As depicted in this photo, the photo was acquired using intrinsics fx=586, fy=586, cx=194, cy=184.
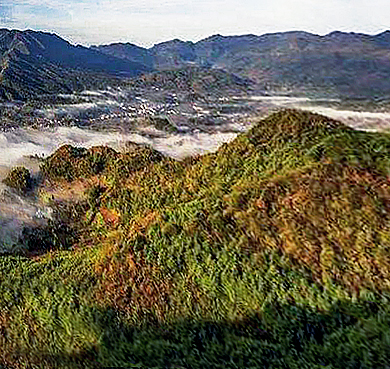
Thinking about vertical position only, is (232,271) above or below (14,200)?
above

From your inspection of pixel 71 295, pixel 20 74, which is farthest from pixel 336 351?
pixel 20 74

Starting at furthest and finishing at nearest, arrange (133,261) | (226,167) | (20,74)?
1. (20,74)
2. (226,167)
3. (133,261)

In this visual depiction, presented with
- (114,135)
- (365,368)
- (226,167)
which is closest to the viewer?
(365,368)

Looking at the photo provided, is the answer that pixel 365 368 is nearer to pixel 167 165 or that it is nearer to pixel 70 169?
pixel 167 165

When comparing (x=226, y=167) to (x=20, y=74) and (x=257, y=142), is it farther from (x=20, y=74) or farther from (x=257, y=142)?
(x=20, y=74)

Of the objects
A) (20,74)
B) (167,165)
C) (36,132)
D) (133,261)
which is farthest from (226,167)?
(20,74)

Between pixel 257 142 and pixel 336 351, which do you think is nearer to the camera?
A: pixel 336 351
